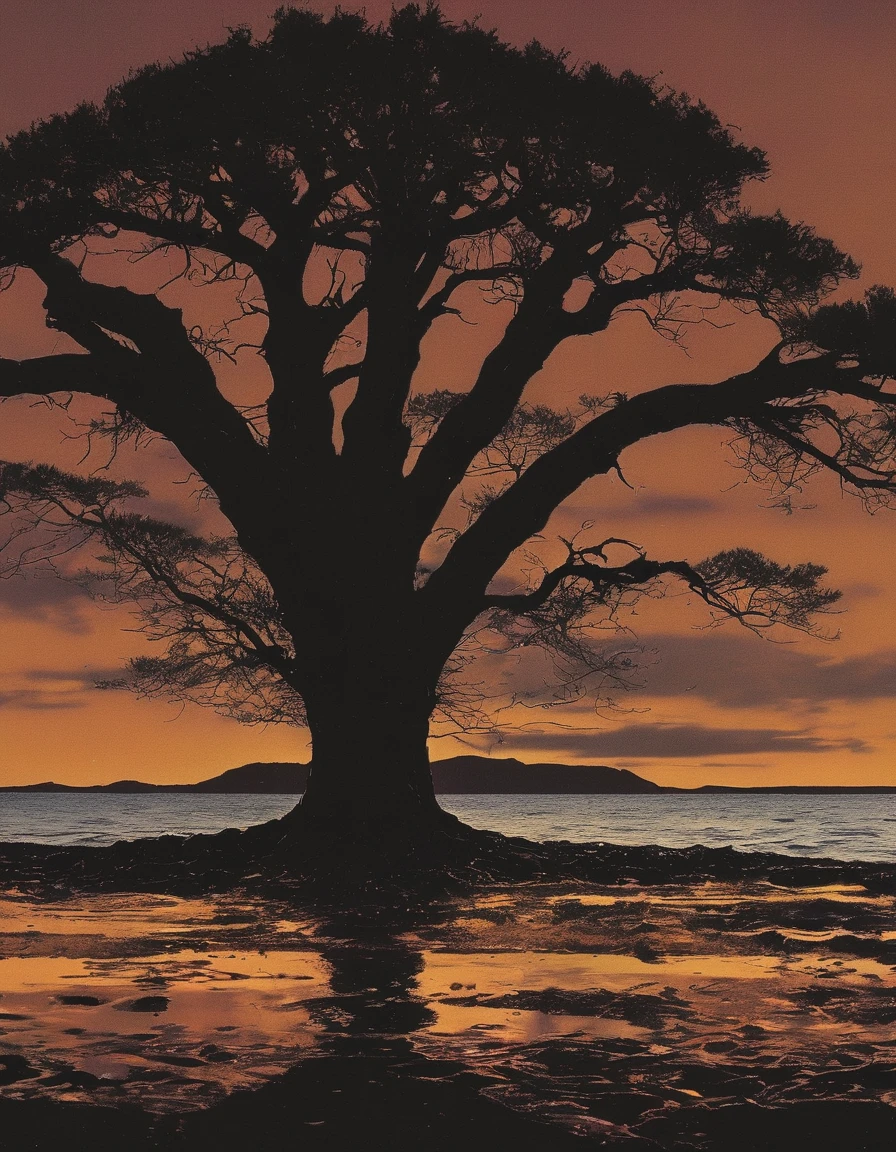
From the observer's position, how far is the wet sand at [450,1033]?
3299 mm

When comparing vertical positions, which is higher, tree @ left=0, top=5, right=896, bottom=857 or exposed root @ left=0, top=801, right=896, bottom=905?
tree @ left=0, top=5, right=896, bottom=857

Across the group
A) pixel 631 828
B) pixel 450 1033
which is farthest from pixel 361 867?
pixel 631 828

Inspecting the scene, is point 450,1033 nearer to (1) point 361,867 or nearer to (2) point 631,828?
(1) point 361,867

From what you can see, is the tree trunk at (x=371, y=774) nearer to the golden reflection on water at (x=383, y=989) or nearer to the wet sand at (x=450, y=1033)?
the golden reflection on water at (x=383, y=989)

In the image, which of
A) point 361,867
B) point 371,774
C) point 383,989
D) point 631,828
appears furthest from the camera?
point 631,828

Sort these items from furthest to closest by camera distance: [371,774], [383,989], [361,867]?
[371,774], [361,867], [383,989]

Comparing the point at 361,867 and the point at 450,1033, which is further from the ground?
the point at 361,867

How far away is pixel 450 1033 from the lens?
4.38 meters

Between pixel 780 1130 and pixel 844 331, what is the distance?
30.0 feet

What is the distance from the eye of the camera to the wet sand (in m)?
3.30

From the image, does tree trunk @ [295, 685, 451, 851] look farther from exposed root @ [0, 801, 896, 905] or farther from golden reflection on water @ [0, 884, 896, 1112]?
golden reflection on water @ [0, 884, 896, 1112]

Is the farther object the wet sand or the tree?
the tree

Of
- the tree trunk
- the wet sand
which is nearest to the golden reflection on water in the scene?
the wet sand

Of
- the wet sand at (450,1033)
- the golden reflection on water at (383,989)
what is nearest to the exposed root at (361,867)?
the golden reflection on water at (383,989)
